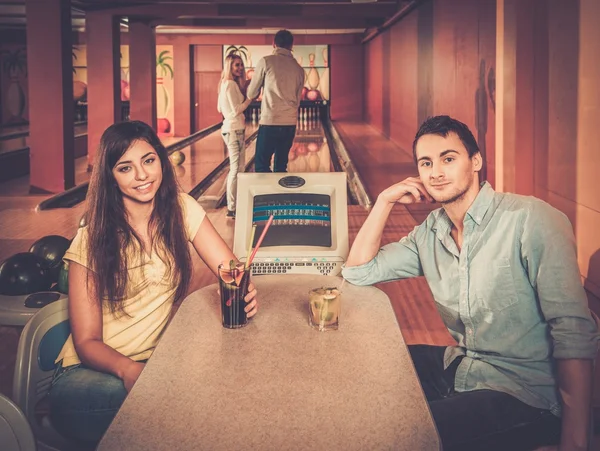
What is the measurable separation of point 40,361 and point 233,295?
448 millimetres

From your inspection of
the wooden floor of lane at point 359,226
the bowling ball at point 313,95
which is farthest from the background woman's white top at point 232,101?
the bowling ball at point 313,95

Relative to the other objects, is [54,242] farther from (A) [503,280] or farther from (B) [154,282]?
(A) [503,280]

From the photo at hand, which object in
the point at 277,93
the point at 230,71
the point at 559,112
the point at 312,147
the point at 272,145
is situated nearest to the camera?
the point at 559,112

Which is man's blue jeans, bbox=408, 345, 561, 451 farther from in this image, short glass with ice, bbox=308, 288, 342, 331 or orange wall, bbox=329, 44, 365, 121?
orange wall, bbox=329, 44, 365, 121

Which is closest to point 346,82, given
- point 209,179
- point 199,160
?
point 199,160

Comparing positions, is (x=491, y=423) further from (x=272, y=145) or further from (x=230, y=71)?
(x=272, y=145)

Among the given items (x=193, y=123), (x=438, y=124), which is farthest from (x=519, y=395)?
(x=193, y=123)

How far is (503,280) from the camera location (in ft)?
4.48

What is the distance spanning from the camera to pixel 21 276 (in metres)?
2.64

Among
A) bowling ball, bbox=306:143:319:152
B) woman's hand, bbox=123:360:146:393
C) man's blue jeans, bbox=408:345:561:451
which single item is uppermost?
bowling ball, bbox=306:143:319:152

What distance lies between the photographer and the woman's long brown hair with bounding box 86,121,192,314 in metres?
1.46

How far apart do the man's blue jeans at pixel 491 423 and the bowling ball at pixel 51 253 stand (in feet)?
6.47

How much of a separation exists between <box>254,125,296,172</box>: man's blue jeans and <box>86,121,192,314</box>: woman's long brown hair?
3.42 metres

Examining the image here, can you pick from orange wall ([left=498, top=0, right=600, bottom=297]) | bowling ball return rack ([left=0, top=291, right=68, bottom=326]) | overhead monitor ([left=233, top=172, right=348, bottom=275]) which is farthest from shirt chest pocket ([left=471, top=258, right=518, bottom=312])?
orange wall ([left=498, top=0, right=600, bottom=297])
